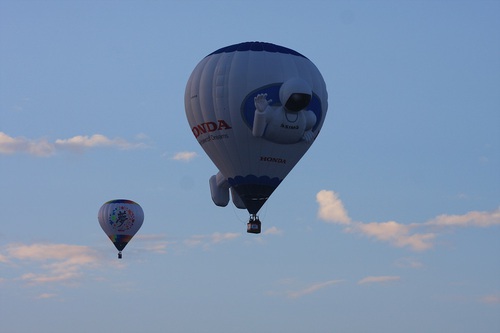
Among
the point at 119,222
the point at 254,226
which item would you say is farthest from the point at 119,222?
the point at 254,226

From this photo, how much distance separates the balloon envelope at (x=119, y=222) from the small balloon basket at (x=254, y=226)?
2480 centimetres

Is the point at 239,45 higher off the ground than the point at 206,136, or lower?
higher

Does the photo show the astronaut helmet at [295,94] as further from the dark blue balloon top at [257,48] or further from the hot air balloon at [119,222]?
the hot air balloon at [119,222]

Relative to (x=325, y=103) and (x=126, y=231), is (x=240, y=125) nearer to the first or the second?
(x=325, y=103)

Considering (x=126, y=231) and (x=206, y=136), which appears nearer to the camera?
(x=206, y=136)

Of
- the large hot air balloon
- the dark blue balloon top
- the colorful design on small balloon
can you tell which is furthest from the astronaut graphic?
the colorful design on small balloon

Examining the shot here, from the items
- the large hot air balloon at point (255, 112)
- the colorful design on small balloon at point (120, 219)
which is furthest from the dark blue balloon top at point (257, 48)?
the colorful design on small balloon at point (120, 219)

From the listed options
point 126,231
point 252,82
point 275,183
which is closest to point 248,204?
point 275,183

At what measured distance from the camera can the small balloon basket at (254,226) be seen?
71250 millimetres

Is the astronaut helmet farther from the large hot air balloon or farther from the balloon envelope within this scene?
the balloon envelope

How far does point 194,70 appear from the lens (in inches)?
2822

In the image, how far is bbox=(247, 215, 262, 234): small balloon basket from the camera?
71250 millimetres

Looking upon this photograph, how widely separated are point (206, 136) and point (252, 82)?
4037 mm

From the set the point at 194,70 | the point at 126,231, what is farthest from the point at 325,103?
the point at 126,231
